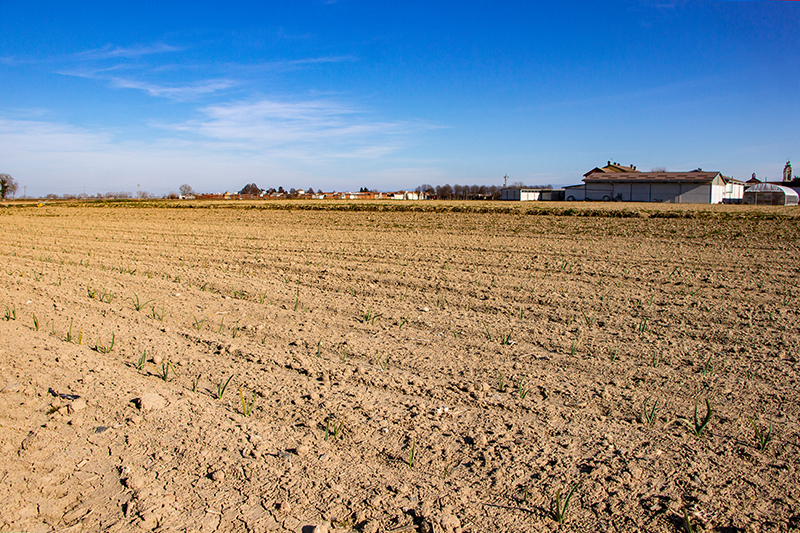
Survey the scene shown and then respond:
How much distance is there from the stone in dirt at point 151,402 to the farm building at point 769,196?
67403 mm

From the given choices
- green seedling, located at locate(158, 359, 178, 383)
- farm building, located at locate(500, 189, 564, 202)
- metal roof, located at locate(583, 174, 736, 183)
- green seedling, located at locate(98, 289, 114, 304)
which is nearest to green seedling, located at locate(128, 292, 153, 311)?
green seedling, located at locate(98, 289, 114, 304)

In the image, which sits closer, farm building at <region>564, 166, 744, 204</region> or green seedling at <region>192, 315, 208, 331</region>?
green seedling at <region>192, 315, 208, 331</region>

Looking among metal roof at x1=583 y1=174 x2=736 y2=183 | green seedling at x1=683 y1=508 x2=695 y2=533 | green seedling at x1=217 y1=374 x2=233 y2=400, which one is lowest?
green seedling at x1=683 y1=508 x2=695 y2=533

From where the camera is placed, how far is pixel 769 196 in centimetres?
5612

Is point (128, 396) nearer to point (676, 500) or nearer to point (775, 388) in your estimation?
point (676, 500)

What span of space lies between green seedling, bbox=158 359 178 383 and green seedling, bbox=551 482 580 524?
10.1 ft

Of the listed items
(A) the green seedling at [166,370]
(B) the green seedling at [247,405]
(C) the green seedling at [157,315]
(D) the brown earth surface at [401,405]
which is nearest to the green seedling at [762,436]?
(D) the brown earth surface at [401,405]

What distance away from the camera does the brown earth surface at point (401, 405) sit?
2.60m

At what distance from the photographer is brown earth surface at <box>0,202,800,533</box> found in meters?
2.60

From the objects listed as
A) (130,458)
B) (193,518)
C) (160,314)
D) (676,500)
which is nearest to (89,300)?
(160,314)

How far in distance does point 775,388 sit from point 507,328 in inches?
94.0

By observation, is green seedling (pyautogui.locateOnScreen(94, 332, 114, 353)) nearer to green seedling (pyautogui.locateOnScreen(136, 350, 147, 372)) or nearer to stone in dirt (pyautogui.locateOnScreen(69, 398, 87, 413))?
green seedling (pyautogui.locateOnScreen(136, 350, 147, 372))

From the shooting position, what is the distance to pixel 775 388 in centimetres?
389

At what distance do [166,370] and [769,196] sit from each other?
68.1 meters
